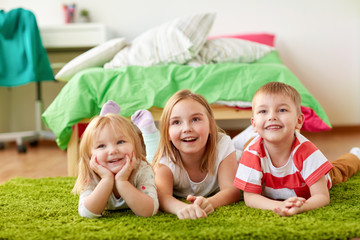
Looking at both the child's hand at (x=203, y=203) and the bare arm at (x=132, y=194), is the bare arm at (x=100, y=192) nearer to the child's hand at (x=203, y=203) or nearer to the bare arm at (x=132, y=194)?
the bare arm at (x=132, y=194)

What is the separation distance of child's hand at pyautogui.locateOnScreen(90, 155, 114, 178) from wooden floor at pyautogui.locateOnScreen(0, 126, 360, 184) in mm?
917

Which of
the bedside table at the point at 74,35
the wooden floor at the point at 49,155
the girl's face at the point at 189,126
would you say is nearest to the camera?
the girl's face at the point at 189,126

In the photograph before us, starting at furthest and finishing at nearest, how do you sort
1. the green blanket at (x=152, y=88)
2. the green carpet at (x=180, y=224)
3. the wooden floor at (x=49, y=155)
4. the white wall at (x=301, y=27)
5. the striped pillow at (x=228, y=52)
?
1. the white wall at (x=301, y=27)
2. the striped pillow at (x=228, y=52)
3. the wooden floor at (x=49, y=155)
4. the green blanket at (x=152, y=88)
5. the green carpet at (x=180, y=224)

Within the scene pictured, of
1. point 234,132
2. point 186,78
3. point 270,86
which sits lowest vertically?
point 234,132

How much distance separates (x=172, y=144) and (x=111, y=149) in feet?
0.95

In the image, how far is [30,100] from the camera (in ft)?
11.1

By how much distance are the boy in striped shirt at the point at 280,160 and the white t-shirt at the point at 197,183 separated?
0.11 m

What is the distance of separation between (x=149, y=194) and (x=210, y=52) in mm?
1416

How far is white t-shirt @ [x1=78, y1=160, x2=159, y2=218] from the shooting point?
3.67ft

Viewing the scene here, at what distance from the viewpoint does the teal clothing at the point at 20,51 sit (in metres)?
2.57

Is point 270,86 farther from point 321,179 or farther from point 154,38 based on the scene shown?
point 154,38

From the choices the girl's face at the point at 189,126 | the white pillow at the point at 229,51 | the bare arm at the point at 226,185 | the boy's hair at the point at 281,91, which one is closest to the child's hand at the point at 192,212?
the bare arm at the point at 226,185

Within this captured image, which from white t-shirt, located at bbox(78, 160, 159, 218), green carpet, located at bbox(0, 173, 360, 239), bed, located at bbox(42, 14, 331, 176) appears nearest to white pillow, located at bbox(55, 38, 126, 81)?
bed, located at bbox(42, 14, 331, 176)

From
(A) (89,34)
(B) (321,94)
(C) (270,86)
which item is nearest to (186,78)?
(C) (270,86)
